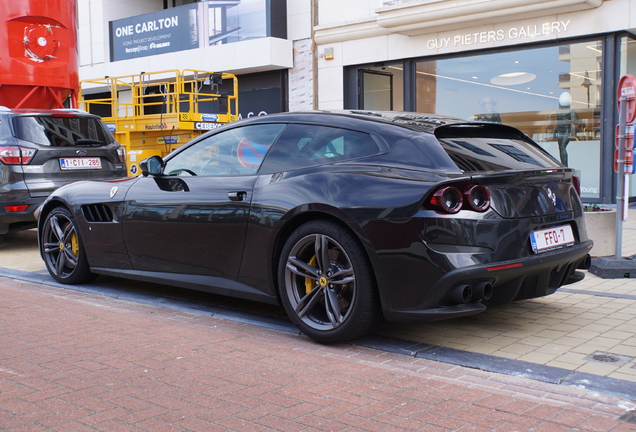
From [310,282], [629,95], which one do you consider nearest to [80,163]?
[310,282]

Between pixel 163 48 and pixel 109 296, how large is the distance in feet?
51.3

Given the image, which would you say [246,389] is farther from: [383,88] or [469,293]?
[383,88]

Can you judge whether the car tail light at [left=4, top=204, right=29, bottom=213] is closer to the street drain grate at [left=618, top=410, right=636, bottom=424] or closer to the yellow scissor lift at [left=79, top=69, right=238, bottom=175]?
the yellow scissor lift at [left=79, top=69, right=238, bottom=175]

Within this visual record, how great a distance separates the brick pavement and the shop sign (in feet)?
35.7

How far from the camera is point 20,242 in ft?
31.4

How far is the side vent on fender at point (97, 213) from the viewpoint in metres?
5.61

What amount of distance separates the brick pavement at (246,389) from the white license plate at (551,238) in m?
0.85

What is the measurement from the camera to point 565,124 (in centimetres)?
1334

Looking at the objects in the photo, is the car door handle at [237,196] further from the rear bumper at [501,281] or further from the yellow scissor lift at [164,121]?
the yellow scissor lift at [164,121]

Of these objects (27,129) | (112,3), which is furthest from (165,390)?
(112,3)

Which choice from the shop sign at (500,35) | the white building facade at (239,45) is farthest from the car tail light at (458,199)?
Result: the white building facade at (239,45)

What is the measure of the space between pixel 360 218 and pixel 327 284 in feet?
1.59

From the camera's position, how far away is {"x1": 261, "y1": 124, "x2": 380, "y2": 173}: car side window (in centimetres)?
423

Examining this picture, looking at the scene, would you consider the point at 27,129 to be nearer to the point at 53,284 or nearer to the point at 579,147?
the point at 53,284
